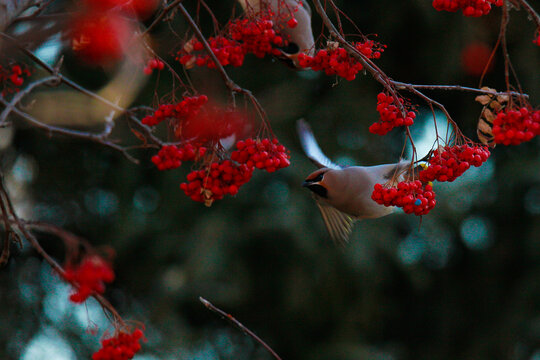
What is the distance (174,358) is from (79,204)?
1.79 metres

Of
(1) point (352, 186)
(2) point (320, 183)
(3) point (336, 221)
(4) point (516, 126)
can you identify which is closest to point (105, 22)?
(2) point (320, 183)

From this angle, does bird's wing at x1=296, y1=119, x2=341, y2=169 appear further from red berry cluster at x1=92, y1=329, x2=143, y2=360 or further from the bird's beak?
red berry cluster at x1=92, y1=329, x2=143, y2=360

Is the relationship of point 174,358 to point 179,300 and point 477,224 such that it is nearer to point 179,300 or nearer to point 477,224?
point 179,300

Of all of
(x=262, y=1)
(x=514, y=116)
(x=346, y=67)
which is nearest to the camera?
(x=514, y=116)

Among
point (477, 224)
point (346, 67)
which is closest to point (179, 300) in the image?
point (477, 224)

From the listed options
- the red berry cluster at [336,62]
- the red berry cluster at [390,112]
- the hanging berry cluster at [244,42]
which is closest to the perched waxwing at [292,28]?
the hanging berry cluster at [244,42]

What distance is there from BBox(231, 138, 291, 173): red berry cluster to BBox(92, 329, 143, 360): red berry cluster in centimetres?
59

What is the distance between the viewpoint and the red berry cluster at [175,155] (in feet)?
6.67

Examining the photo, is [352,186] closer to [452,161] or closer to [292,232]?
[452,161]

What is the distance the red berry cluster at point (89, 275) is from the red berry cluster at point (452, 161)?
83cm

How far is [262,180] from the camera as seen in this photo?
5.34 metres

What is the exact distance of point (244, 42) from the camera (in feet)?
7.11

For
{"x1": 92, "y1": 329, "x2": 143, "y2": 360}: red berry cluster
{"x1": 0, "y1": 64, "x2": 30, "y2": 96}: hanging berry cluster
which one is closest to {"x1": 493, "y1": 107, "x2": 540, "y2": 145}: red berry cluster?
{"x1": 92, "y1": 329, "x2": 143, "y2": 360}: red berry cluster

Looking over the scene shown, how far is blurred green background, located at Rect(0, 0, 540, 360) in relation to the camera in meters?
5.30
